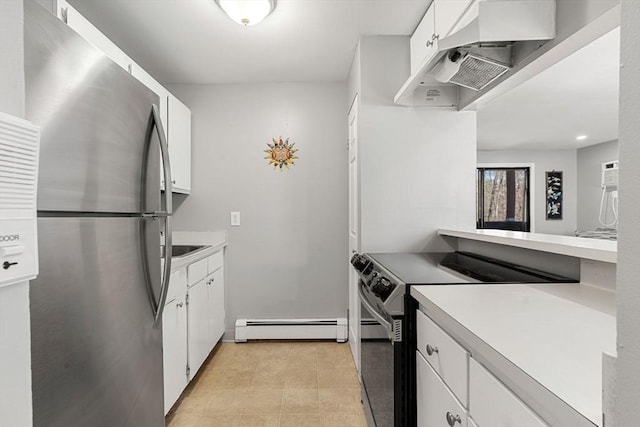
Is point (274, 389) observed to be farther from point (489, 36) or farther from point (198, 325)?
point (489, 36)

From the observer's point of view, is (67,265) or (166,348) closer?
(67,265)

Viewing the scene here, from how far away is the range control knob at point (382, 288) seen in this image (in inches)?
53.1

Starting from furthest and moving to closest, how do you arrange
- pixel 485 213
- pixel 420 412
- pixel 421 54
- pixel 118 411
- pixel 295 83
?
1. pixel 485 213
2. pixel 295 83
3. pixel 421 54
4. pixel 420 412
5. pixel 118 411

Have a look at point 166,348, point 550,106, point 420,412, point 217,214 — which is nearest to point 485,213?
point 550,106

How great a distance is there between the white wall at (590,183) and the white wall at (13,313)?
14.3ft

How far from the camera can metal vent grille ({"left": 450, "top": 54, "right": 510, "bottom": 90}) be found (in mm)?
1491

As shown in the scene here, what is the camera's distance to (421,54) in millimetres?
2025

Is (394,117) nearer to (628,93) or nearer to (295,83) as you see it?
(295,83)

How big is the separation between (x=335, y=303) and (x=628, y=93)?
9.63 ft

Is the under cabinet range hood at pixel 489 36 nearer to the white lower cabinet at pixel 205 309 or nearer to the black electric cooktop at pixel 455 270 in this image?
the black electric cooktop at pixel 455 270

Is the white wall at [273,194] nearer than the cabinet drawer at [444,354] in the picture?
No

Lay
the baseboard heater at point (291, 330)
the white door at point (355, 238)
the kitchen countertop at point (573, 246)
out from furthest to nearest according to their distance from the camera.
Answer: the baseboard heater at point (291, 330)
the white door at point (355, 238)
the kitchen countertop at point (573, 246)

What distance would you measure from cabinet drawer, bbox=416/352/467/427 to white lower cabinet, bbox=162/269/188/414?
1301 millimetres

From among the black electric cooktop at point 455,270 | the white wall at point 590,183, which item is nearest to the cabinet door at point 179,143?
the black electric cooktop at point 455,270
